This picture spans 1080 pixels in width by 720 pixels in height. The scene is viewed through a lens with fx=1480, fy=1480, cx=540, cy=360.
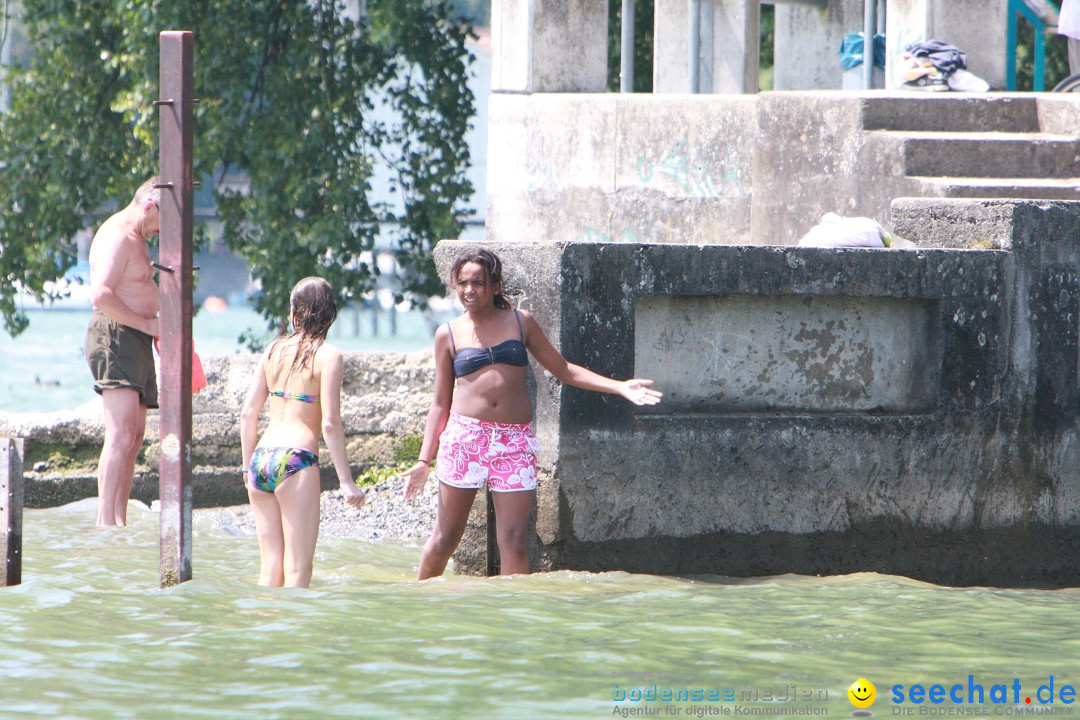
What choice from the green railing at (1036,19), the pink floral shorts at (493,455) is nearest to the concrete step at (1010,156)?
the pink floral shorts at (493,455)

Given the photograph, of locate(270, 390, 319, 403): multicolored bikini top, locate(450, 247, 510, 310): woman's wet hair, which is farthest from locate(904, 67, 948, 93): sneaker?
locate(270, 390, 319, 403): multicolored bikini top

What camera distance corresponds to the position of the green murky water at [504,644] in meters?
4.93

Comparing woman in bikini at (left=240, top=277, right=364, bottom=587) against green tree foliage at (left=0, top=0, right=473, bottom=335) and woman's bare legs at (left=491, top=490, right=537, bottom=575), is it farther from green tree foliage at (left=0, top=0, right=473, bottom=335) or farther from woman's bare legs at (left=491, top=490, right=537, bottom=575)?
green tree foliage at (left=0, top=0, right=473, bottom=335)

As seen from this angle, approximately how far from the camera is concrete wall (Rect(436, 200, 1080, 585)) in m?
6.82

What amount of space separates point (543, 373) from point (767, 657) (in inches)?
74.1

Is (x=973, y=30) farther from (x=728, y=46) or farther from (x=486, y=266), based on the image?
(x=486, y=266)

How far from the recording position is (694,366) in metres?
7.04

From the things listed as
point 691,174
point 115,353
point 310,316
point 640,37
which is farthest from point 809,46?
point 310,316

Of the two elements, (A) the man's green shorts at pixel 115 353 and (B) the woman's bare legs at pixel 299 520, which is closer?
(B) the woman's bare legs at pixel 299 520

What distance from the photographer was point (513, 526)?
656 centimetres

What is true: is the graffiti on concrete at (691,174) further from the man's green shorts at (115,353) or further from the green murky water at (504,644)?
the man's green shorts at (115,353)

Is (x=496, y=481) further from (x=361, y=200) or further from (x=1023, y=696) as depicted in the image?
(x=361, y=200)

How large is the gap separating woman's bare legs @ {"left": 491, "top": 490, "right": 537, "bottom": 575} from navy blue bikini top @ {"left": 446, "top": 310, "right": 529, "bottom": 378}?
22.6 inches

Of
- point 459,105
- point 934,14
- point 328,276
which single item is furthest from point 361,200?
point 934,14
